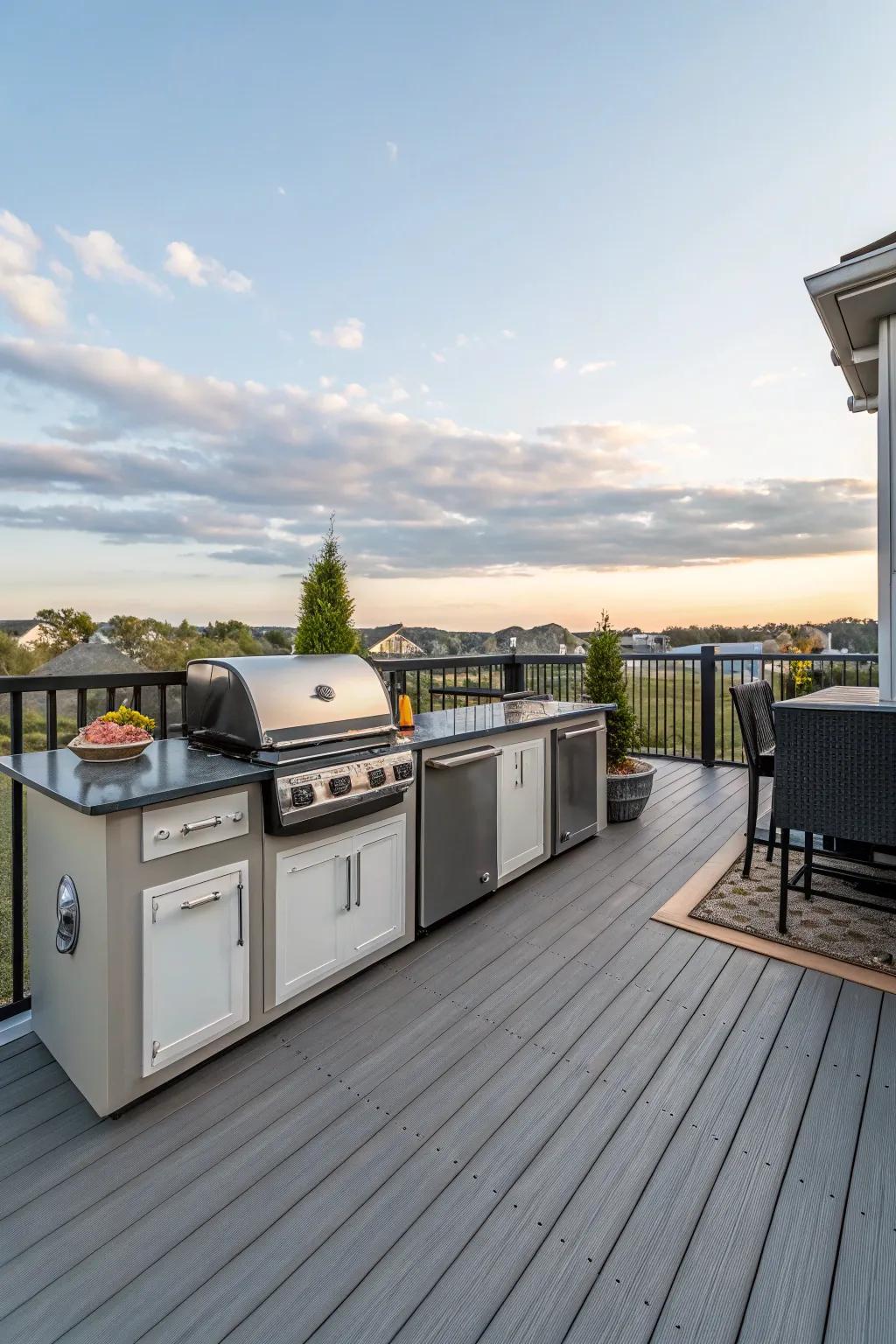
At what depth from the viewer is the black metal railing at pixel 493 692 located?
227 cm

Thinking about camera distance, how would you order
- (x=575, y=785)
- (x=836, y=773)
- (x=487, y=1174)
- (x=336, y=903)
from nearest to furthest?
(x=487, y=1174), (x=336, y=903), (x=836, y=773), (x=575, y=785)

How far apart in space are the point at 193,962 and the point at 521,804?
187 centimetres

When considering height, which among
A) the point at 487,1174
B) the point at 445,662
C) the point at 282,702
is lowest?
the point at 487,1174

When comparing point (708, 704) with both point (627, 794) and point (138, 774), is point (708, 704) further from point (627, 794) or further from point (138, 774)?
point (138, 774)

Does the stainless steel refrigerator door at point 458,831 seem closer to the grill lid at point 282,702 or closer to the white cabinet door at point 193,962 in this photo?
the grill lid at point 282,702

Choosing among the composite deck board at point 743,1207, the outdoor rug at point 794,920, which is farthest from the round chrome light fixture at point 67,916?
the outdoor rug at point 794,920

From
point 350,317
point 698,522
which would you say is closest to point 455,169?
point 350,317

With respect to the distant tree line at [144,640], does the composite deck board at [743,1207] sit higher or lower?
lower

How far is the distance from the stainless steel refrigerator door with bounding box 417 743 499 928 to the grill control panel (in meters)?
0.27

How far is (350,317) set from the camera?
19.2ft

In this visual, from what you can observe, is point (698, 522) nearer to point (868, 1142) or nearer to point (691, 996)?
point (691, 996)

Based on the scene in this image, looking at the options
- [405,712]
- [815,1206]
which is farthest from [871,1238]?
[405,712]

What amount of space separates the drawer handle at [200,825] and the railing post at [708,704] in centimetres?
552

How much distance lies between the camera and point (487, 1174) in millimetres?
1499
